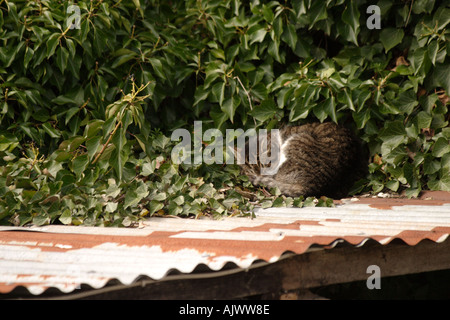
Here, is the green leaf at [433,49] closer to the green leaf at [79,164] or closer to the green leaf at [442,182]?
the green leaf at [442,182]

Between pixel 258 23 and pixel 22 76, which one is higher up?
pixel 258 23

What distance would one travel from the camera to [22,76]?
12.9 ft

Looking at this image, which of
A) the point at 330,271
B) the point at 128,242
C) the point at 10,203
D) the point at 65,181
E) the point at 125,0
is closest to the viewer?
the point at 330,271

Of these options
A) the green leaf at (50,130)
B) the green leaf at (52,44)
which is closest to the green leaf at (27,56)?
the green leaf at (52,44)

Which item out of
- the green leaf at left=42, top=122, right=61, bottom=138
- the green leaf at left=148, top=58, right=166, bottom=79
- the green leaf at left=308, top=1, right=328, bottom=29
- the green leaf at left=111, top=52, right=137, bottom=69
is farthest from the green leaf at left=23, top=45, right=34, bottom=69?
the green leaf at left=308, top=1, right=328, bottom=29

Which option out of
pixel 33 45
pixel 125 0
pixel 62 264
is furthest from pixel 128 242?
pixel 125 0

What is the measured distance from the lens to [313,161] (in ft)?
12.5

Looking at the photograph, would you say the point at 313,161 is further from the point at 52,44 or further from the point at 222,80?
the point at 52,44

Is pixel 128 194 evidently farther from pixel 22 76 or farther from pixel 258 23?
pixel 258 23

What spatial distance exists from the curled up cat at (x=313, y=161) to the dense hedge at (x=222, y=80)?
120mm

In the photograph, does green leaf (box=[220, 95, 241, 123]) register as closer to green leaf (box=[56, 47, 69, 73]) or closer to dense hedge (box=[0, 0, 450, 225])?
dense hedge (box=[0, 0, 450, 225])

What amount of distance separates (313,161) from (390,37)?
1095mm

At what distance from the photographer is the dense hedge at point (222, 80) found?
11.6ft
